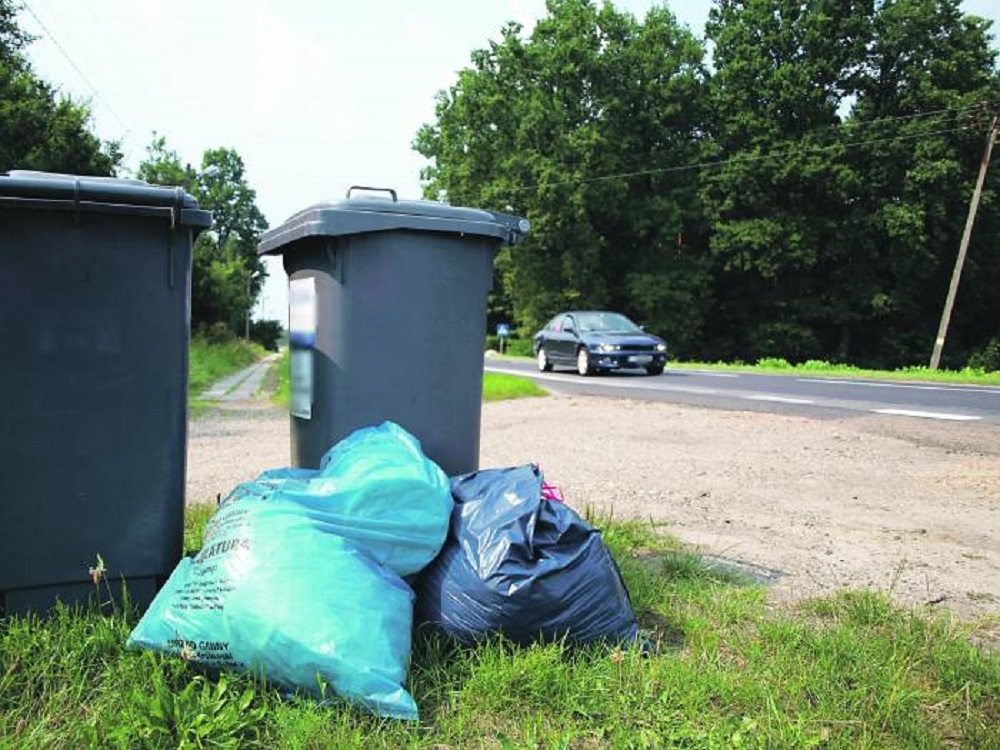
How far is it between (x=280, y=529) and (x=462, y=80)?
135ft

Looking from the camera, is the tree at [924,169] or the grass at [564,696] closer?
the grass at [564,696]

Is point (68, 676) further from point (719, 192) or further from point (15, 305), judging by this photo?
point (719, 192)

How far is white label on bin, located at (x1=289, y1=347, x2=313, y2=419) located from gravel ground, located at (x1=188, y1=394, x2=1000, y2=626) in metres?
1.82

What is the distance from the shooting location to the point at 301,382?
335cm

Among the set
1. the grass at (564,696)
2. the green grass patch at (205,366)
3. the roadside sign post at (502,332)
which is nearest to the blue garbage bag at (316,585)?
the grass at (564,696)

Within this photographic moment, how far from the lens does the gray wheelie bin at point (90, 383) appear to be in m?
2.52

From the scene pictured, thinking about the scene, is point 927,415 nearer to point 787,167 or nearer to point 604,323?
point 604,323

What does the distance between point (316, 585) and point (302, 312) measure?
1438 mm

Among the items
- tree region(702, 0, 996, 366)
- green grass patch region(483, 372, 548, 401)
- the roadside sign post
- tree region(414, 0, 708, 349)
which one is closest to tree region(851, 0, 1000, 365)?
tree region(702, 0, 996, 366)

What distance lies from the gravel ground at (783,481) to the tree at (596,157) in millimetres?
28205

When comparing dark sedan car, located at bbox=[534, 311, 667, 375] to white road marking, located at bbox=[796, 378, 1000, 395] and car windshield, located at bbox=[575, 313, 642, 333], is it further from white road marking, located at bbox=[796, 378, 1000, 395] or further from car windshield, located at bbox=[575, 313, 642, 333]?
white road marking, located at bbox=[796, 378, 1000, 395]

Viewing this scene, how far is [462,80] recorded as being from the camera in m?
40.4

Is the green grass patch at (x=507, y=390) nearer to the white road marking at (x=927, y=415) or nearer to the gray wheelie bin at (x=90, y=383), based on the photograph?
the white road marking at (x=927, y=415)

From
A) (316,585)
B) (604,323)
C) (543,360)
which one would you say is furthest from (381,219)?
(543,360)
